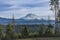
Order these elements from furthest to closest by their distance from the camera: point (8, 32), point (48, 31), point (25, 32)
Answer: point (48, 31), point (25, 32), point (8, 32)

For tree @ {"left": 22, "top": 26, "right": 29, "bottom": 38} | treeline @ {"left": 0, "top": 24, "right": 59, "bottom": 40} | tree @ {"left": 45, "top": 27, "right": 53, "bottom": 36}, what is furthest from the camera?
tree @ {"left": 45, "top": 27, "right": 53, "bottom": 36}

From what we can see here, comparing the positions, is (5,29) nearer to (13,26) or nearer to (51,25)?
(13,26)

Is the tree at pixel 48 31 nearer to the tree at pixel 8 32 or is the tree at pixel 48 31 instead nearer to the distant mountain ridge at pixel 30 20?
the distant mountain ridge at pixel 30 20

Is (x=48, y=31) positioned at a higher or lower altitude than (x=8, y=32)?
lower

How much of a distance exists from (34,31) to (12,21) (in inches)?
89.4

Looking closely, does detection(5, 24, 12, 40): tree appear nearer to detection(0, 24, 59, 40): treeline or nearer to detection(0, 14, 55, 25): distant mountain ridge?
detection(0, 24, 59, 40): treeline

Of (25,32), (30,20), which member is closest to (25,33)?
(25,32)

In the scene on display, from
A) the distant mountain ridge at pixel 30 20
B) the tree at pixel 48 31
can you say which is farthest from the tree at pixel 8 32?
the tree at pixel 48 31

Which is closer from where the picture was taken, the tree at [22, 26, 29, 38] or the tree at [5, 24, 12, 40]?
the tree at [5, 24, 12, 40]

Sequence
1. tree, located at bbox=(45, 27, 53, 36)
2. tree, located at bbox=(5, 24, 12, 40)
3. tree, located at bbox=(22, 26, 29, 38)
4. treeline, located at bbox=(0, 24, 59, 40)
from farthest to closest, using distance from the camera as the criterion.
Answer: tree, located at bbox=(45, 27, 53, 36)
tree, located at bbox=(22, 26, 29, 38)
treeline, located at bbox=(0, 24, 59, 40)
tree, located at bbox=(5, 24, 12, 40)

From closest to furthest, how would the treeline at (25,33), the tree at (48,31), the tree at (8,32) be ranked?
1. the tree at (8,32)
2. the treeline at (25,33)
3. the tree at (48,31)

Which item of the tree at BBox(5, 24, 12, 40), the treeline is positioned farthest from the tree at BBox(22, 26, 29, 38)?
the tree at BBox(5, 24, 12, 40)

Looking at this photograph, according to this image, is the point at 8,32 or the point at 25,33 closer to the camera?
the point at 8,32

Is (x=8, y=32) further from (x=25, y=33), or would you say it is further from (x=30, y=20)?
(x=30, y=20)
